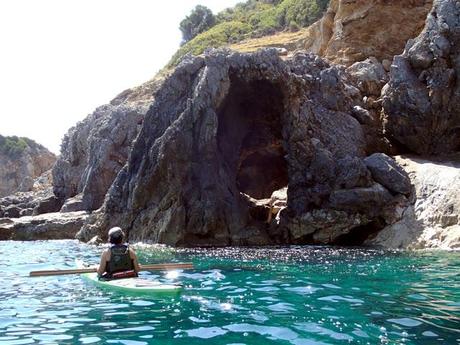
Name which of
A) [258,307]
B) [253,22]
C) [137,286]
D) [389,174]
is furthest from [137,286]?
[253,22]

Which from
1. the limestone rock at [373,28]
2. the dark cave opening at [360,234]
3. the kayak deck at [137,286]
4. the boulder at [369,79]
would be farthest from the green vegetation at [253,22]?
the kayak deck at [137,286]

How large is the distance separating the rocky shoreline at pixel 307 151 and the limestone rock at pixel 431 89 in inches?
2.5

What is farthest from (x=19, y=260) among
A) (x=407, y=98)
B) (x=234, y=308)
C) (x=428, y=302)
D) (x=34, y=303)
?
(x=407, y=98)

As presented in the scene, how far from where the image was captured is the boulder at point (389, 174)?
83.5 feet

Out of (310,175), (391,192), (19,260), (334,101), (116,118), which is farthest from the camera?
(116,118)

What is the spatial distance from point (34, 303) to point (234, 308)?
465 centimetres

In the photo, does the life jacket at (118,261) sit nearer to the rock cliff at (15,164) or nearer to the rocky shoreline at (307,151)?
the rocky shoreline at (307,151)

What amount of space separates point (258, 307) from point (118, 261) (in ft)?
16.0

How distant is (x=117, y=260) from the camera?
1339 cm

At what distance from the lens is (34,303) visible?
11.1 meters

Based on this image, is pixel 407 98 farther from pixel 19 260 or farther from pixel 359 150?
pixel 19 260

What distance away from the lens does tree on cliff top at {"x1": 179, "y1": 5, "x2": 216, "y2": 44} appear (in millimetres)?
98000

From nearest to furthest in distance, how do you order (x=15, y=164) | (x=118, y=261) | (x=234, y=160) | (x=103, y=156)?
(x=118, y=261) < (x=234, y=160) < (x=103, y=156) < (x=15, y=164)

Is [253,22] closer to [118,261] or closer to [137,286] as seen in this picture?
[118,261]
